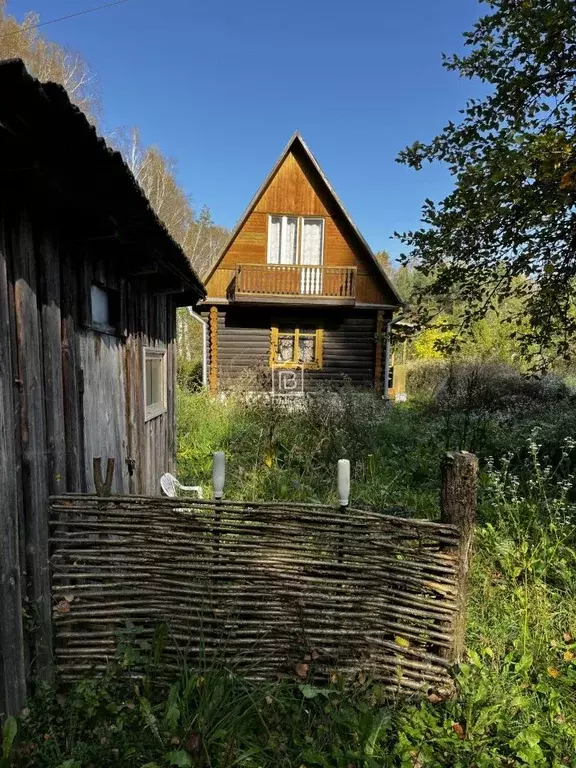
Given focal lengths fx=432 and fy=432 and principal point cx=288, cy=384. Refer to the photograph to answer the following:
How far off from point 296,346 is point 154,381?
921 cm

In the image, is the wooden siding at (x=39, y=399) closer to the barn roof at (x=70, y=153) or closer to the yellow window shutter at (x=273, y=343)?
the barn roof at (x=70, y=153)

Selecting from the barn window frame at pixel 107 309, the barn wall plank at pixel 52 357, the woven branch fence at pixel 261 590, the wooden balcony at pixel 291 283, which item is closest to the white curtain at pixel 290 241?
the wooden balcony at pixel 291 283

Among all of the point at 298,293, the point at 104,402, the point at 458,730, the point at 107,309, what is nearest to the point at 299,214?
the point at 298,293

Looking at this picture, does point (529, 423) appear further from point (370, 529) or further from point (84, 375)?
point (84, 375)

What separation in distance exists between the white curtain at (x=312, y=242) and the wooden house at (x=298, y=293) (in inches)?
1.3

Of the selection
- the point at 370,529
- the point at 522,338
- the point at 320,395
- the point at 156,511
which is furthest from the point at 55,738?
the point at 320,395

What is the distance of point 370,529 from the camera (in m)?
2.39

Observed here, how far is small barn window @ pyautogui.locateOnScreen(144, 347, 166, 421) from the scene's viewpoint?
15.8ft

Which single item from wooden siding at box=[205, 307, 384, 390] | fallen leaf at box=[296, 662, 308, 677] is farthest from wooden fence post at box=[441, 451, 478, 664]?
wooden siding at box=[205, 307, 384, 390]

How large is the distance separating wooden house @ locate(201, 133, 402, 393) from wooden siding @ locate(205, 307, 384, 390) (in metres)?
0.03

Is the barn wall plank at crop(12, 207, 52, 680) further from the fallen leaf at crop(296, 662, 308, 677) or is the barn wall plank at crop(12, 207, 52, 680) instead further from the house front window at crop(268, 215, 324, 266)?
the house front window at crop(268, 215, 324, 266)

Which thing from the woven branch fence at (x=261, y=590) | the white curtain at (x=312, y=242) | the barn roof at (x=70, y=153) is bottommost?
the woven branch fence at (x=261, y=590)

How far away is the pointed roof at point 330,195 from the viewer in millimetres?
13141

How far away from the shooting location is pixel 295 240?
46.0 ft
